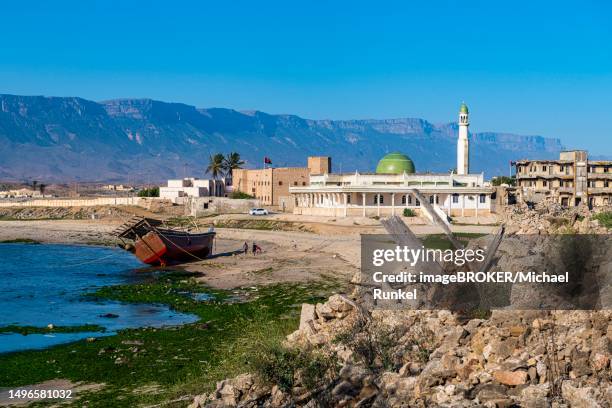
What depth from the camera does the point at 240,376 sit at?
16672 mm

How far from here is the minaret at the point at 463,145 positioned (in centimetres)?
8969

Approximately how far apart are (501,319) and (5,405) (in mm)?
12751

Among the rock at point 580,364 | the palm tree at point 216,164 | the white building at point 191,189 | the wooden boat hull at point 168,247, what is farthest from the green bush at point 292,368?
the palm tree at point 216,164

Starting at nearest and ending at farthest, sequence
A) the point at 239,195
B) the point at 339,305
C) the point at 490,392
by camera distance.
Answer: the point at 490,392 → the point at 339,305 → the point at 239,195

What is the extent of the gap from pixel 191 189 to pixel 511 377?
96.6 metres

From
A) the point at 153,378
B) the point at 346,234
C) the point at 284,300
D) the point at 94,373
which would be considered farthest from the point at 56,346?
the point at 346,234

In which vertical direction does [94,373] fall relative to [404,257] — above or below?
below

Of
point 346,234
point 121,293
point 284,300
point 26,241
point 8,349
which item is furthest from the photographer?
point 26,241

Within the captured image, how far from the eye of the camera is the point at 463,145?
295 ft

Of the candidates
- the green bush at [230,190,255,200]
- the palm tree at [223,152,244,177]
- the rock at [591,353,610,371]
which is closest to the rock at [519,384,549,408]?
the rock at [591,353,610,371]

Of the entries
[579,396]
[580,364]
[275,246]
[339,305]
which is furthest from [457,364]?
[275,246]

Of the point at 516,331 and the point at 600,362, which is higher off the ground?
the point at 516,331

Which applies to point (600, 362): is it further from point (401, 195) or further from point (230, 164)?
point (230, 164)

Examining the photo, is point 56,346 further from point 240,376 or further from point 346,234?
point 346,234
